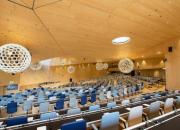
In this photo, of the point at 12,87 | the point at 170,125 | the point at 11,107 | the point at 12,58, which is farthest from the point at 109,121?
the point at 12,87

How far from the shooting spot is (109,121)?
353cm

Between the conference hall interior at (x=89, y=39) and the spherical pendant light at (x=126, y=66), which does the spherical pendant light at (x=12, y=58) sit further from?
the spherical pendant light at (x=126, y=66)

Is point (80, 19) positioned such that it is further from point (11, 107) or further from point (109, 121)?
point (109, 121)

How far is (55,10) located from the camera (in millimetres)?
6301

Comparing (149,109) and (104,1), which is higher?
(104,1)

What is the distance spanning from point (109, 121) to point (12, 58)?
2.41 m

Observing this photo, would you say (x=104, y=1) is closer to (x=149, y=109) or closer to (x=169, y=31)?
(x=149, y=109)

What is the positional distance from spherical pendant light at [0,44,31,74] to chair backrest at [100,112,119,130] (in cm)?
212

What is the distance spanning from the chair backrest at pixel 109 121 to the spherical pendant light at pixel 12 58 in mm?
2116

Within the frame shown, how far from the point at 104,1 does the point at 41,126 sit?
→ 450cm

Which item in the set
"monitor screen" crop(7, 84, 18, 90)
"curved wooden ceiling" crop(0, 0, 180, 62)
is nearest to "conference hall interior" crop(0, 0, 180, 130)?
"curved wooden ceiling" crop(0, 0, 180, 62)

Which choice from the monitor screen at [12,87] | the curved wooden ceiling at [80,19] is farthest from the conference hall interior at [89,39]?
the monitor screen at [12,87]

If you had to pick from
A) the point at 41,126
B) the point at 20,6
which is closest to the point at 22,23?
the point at 20,6

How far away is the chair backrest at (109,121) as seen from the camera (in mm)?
3436
